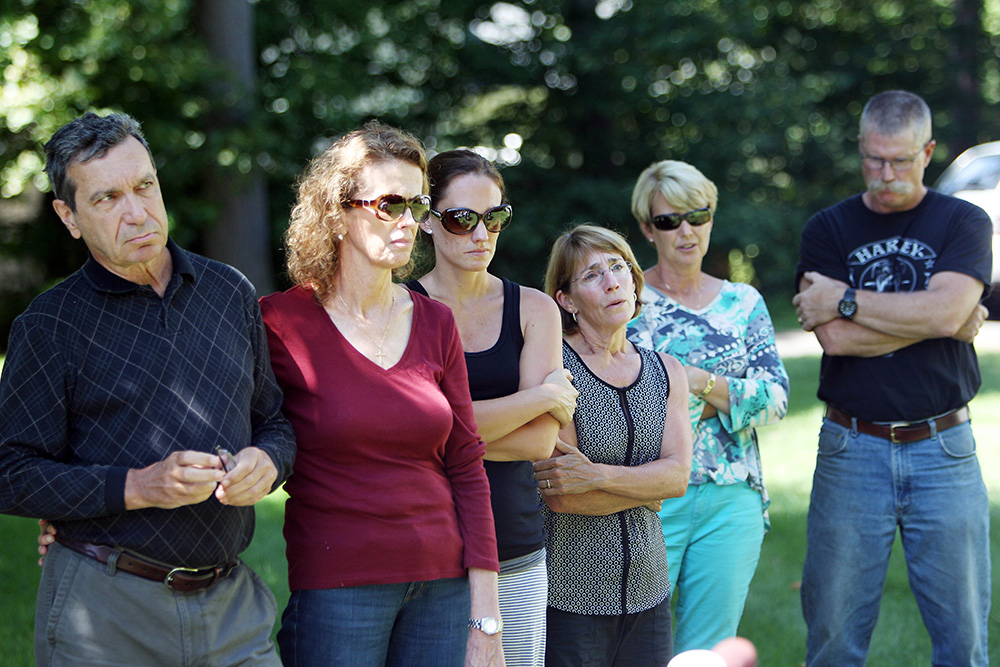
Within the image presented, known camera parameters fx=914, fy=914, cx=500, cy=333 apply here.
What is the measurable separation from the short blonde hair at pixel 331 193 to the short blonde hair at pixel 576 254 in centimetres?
85

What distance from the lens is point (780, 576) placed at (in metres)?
5.48

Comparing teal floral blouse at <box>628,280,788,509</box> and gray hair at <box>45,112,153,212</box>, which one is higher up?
gray hair at <box>45,112,153,212</box>

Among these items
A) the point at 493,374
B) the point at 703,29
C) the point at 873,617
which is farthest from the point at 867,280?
the point at 703,29

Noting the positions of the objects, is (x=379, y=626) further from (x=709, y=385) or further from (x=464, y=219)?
(x=709, y=385)

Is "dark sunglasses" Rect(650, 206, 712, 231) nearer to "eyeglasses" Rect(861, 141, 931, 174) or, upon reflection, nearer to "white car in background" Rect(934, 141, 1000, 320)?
"eyeglasses" Rect(861, 141, 931, 174)

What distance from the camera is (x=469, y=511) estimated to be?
246 cm

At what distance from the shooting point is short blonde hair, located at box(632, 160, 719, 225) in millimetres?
3711

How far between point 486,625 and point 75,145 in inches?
62.5

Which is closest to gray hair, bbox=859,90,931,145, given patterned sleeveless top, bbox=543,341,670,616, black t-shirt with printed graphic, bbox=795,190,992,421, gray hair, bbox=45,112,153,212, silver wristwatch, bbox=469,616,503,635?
black t-shirt with printed graphic, bbox=795,190,992,421

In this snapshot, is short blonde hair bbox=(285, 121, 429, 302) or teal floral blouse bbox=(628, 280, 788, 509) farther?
teal floral blouse bbox=(628, 280, 788, 509)

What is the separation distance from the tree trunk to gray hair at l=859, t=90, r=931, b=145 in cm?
902

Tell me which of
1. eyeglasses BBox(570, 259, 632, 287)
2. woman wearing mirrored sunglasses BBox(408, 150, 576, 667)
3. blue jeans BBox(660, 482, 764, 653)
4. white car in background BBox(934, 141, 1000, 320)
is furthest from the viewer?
white car in background BBox(934, 141, 1000, 320)

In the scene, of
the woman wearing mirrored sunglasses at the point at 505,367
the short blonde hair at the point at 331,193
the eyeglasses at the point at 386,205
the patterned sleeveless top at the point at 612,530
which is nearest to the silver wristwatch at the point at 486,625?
the woman wearing mirrored sunglasses at the point at 505,367

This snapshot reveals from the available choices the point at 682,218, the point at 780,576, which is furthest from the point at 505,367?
the point at 780,576
